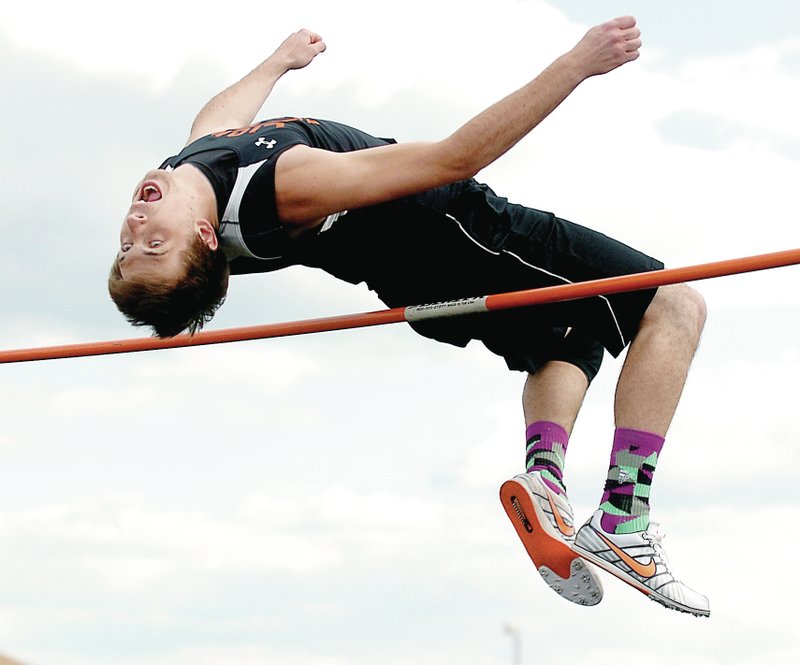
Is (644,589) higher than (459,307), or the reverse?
(459,307)

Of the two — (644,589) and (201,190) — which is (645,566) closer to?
(644,589)

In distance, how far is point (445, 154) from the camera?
434 cm

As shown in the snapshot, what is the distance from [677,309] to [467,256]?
2.32 feet

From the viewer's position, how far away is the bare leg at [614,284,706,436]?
16.0 feet

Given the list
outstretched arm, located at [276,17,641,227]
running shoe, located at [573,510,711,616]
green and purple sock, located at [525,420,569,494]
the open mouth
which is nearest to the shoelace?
running shoe, located at [573,510,711,616]

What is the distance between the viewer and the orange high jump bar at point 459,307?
14.7 ft

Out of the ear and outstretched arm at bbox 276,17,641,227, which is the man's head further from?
outstretched arm at bbox 276,17,641,227

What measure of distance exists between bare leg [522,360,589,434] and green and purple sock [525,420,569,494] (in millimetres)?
27

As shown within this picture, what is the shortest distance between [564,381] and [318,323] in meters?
0.92

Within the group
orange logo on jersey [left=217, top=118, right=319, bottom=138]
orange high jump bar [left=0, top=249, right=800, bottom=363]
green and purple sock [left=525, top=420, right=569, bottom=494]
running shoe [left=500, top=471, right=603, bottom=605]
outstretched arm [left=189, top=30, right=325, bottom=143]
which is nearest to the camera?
orange high jump bar [left=0, top=249, right=800, bottom=363]

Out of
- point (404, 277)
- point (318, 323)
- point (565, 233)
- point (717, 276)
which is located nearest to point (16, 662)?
point (318, 323)

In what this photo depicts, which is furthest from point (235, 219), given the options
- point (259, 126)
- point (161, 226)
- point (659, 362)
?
point (659, 362)

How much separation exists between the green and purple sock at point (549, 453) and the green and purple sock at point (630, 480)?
416 millimetres

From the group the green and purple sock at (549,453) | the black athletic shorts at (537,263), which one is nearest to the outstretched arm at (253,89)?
the black athletic shorts at (537,263)
